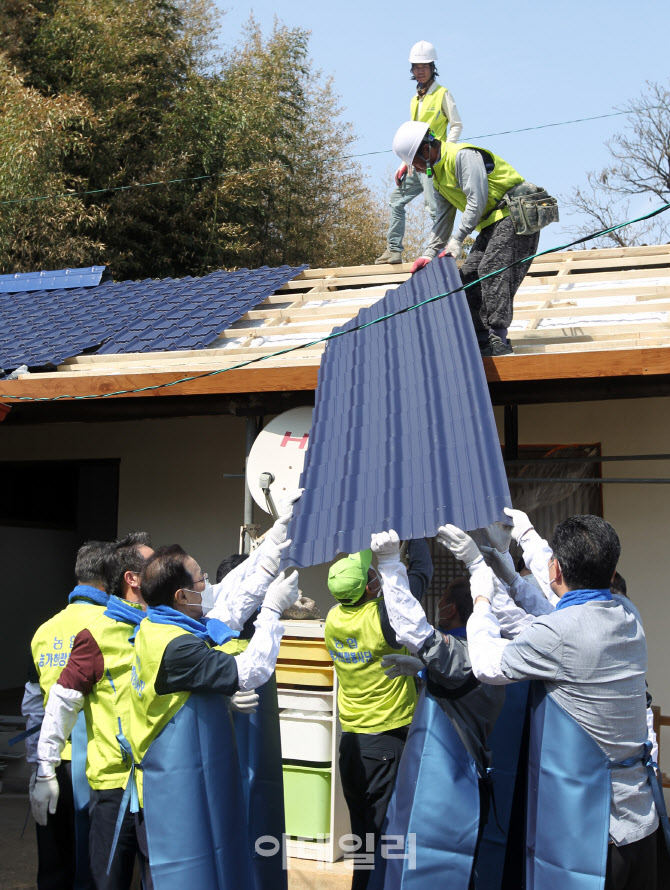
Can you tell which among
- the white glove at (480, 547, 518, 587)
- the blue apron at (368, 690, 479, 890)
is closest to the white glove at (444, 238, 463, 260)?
the white glove at (480, 547, 518, 587)

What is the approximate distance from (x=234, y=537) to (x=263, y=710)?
336 centimetres

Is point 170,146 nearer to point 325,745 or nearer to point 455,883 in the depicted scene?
point 325,745

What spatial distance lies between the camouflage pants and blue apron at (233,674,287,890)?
8.23ft

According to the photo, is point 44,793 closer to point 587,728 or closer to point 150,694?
point 150,694

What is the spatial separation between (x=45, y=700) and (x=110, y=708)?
2.20 ft

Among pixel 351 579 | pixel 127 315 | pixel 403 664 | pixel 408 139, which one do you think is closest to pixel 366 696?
pixel 351 579

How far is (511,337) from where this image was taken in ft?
19.5

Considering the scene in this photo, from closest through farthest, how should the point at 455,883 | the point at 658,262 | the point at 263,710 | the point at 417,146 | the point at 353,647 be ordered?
the point at 455,883 → the point at 263,710 → the point at 353,647 → the point at 417,146 → the point at 658,262

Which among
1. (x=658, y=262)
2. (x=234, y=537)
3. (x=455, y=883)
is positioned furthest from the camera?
(x=658, y=262)

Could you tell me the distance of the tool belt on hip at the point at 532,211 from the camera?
5160 millimetres

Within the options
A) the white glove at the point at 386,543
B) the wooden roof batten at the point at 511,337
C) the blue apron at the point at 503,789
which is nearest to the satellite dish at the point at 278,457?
the wooden roof batten at the point at 511,337

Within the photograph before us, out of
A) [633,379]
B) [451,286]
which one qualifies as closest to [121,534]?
[451,286]

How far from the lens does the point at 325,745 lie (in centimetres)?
533

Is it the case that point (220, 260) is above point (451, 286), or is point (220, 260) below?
above
